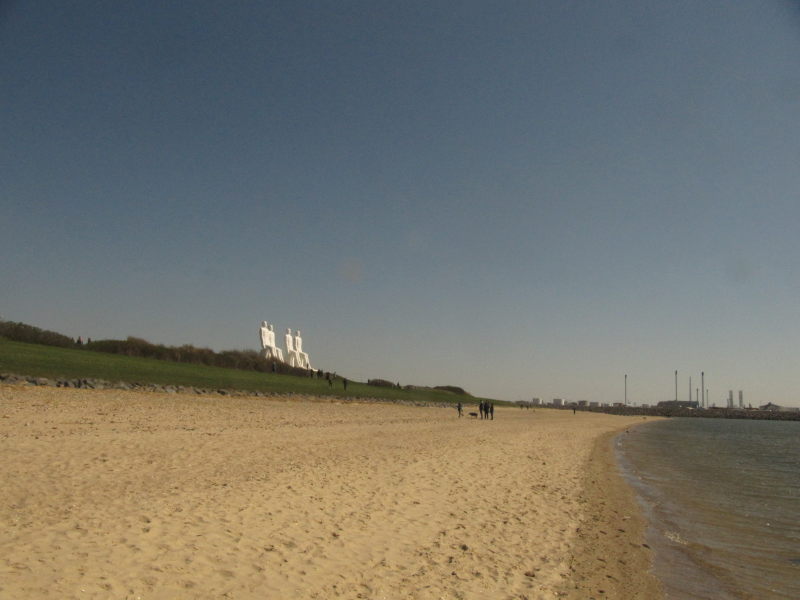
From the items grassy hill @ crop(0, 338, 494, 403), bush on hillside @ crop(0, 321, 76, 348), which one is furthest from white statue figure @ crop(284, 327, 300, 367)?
bush on hillside @ crop(0, 321, 76, 348)

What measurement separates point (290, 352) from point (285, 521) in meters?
65.8

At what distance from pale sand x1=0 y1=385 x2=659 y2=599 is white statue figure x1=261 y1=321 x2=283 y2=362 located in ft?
159

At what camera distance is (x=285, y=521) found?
349 inches

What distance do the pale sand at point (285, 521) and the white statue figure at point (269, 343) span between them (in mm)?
48437

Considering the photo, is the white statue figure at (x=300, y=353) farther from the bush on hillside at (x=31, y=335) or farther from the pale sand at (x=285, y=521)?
the pale sand at (x=285, y=521)

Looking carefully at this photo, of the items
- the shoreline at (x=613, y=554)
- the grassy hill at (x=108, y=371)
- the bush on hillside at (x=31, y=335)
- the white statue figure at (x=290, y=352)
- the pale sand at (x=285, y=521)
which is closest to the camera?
the pale sand at (x=285, y=521)

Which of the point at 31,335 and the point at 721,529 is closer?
the point at 721,529

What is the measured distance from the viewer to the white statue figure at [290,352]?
7262cm

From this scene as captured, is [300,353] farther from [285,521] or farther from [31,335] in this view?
[285,521]

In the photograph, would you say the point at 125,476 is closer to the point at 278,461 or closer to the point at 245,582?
the point at 278,461

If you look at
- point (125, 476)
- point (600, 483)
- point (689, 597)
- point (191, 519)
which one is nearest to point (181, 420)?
point (125, 476)

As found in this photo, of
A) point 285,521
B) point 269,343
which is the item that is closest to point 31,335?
point 269,343

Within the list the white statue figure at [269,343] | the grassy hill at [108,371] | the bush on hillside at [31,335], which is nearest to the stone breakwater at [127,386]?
the grassy hill at [108,371]

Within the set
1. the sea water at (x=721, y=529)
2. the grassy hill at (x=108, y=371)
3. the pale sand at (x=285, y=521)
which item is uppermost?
the grassy hill at (x=108, y=371)
